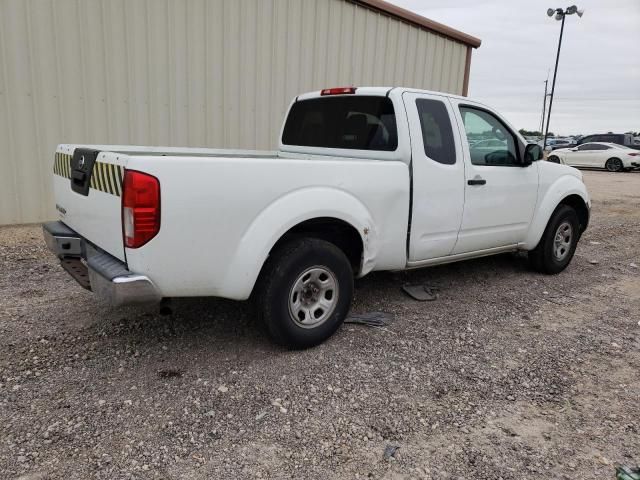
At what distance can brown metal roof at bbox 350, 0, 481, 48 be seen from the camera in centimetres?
904

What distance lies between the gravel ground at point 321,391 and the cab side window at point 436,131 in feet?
4.39

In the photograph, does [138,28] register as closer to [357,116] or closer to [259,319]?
[357,116]

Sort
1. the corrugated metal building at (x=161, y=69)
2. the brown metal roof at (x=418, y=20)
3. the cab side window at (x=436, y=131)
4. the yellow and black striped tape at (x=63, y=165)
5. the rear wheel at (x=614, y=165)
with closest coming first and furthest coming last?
the yellow and black striped tape at (x=63, y=165)
the cab side window at (x=436, y=131)
the corrugated metal building at (x=161, y=69)
the brown metal roof at (x=418, y=20)
the rear wheel at (x=614, y=165)

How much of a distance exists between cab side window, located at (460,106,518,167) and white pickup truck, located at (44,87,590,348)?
2cm

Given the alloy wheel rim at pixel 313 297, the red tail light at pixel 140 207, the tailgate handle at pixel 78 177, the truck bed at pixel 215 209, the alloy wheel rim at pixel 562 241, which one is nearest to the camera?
the red tail light at pixel 140 207

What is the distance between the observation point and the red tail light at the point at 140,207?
2.76 m

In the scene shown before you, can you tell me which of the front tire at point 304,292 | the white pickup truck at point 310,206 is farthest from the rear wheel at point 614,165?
the front tire at point 304,292

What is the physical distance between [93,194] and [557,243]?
15.6 ft

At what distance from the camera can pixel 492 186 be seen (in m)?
4.73

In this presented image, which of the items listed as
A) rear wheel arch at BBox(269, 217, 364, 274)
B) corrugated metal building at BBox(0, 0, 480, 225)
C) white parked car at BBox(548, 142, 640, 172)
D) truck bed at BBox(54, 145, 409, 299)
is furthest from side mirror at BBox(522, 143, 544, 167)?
white parked car at BBox(548, 142, 640, 172)

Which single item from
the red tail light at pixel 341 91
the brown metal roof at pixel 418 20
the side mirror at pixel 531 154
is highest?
the brown metal roof at pixel 418 20

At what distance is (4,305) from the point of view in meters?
4.25

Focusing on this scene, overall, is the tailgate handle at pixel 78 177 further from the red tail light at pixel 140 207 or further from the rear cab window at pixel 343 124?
the rear cab window at pixel 343 124

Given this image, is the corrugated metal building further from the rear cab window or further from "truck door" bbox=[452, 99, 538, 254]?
"truck door" bbox=[452, 99, 538, 254]
